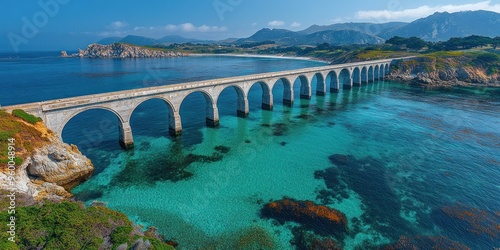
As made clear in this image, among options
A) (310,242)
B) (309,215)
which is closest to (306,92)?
(309,215)

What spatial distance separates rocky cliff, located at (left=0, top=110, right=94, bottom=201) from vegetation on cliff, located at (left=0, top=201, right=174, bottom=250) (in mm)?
6756

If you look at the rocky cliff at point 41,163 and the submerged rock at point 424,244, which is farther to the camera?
the rocky cliff at point 41,163

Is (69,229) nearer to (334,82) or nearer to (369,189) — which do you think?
(369,189)

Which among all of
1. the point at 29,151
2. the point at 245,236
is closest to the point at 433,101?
the point at 245,236

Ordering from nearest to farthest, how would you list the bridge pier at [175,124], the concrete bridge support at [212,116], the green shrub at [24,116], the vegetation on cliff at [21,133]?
the vegetation on cliff at [21,133], the green shrub at [24,116], the bridge pier at [175,124], the concrete bridge support at [212,116]

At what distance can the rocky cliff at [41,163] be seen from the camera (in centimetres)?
2536

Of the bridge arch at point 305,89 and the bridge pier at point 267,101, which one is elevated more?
the bridge arch at point 305,89

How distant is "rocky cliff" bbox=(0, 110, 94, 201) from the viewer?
25.4m

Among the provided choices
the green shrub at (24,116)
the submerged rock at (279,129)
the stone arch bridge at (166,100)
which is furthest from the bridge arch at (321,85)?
the green shrub at (24,116)

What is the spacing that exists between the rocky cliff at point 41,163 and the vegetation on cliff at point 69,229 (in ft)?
22.2

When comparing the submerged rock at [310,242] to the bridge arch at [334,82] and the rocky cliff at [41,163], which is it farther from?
the bridge arch at [334,82]

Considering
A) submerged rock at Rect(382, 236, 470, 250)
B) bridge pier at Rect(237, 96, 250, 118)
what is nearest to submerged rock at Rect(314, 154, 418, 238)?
submerged rock at Rect(382, 236, 470, 250)

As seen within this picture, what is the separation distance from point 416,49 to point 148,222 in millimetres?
164827

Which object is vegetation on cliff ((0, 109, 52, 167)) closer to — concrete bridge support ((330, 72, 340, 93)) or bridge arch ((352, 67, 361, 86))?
concrete bridge support ((330, 72, 340, 93))
